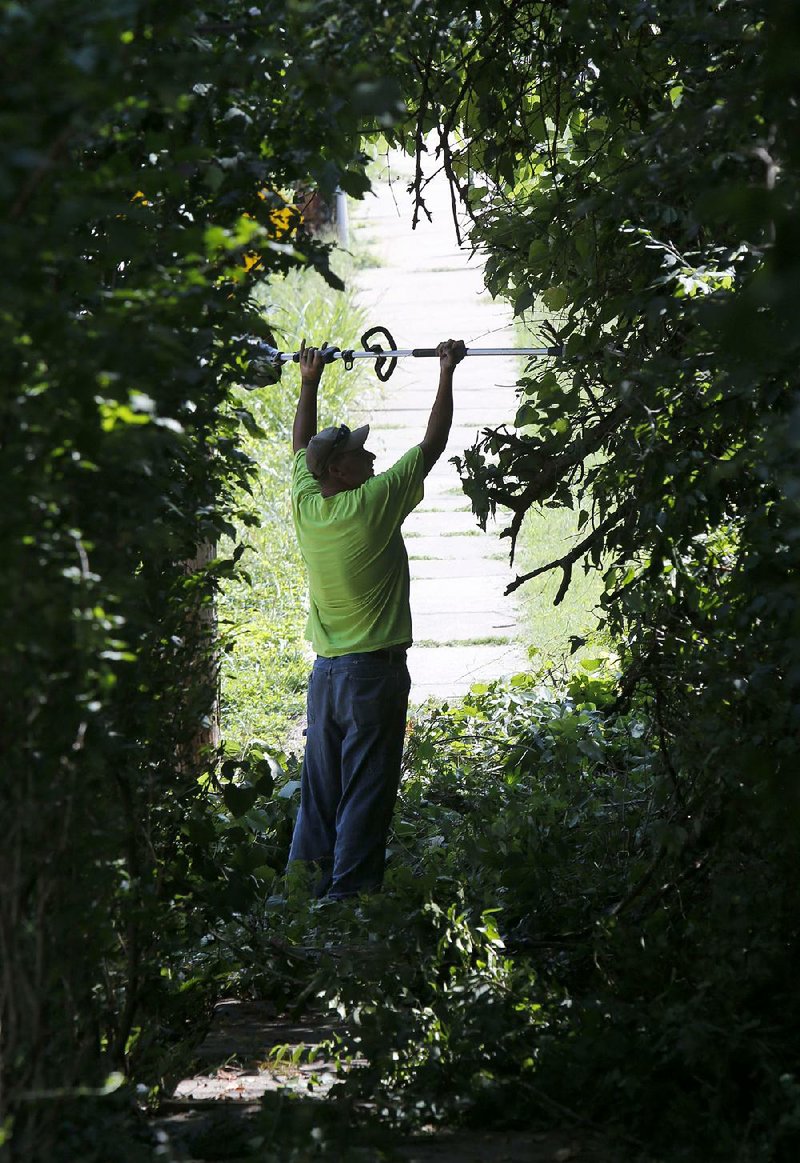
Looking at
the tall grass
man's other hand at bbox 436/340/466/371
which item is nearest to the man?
man's other hand at bbox 436/340/466/371

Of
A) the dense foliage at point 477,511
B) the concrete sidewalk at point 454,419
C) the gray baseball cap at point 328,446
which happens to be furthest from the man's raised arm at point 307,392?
the dense foliage at point 477,511

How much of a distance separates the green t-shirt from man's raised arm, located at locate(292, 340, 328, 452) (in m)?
0.39

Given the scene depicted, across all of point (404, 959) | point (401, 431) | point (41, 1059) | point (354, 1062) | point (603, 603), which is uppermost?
point (401, 431)

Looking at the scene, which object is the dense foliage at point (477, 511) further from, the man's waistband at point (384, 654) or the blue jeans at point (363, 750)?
the man's waistband at point (384, 654)

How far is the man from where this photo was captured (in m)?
5.25

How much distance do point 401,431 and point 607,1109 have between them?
8.78 metres

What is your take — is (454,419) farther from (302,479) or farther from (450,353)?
(450,353)

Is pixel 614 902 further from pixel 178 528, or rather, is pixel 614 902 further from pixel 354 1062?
pixel 178 528

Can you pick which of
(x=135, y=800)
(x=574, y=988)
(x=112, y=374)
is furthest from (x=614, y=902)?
(x=112, y=374)

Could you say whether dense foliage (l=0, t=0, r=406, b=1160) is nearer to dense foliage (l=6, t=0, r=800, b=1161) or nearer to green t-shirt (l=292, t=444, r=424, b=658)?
dense foliage (l=6, t=0, r=800, b=1161)

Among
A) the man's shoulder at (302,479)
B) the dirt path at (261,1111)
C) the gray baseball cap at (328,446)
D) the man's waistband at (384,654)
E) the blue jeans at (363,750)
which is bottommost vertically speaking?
the dirt path at (261,1111)

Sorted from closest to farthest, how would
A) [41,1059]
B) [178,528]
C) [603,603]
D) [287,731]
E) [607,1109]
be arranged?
1. [41,1059]
2. [607,1109]
3. [178,528]
4. [603,603]
5. [287,731]

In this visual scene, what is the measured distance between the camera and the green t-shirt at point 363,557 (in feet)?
17.2

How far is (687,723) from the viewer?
12.6ft
